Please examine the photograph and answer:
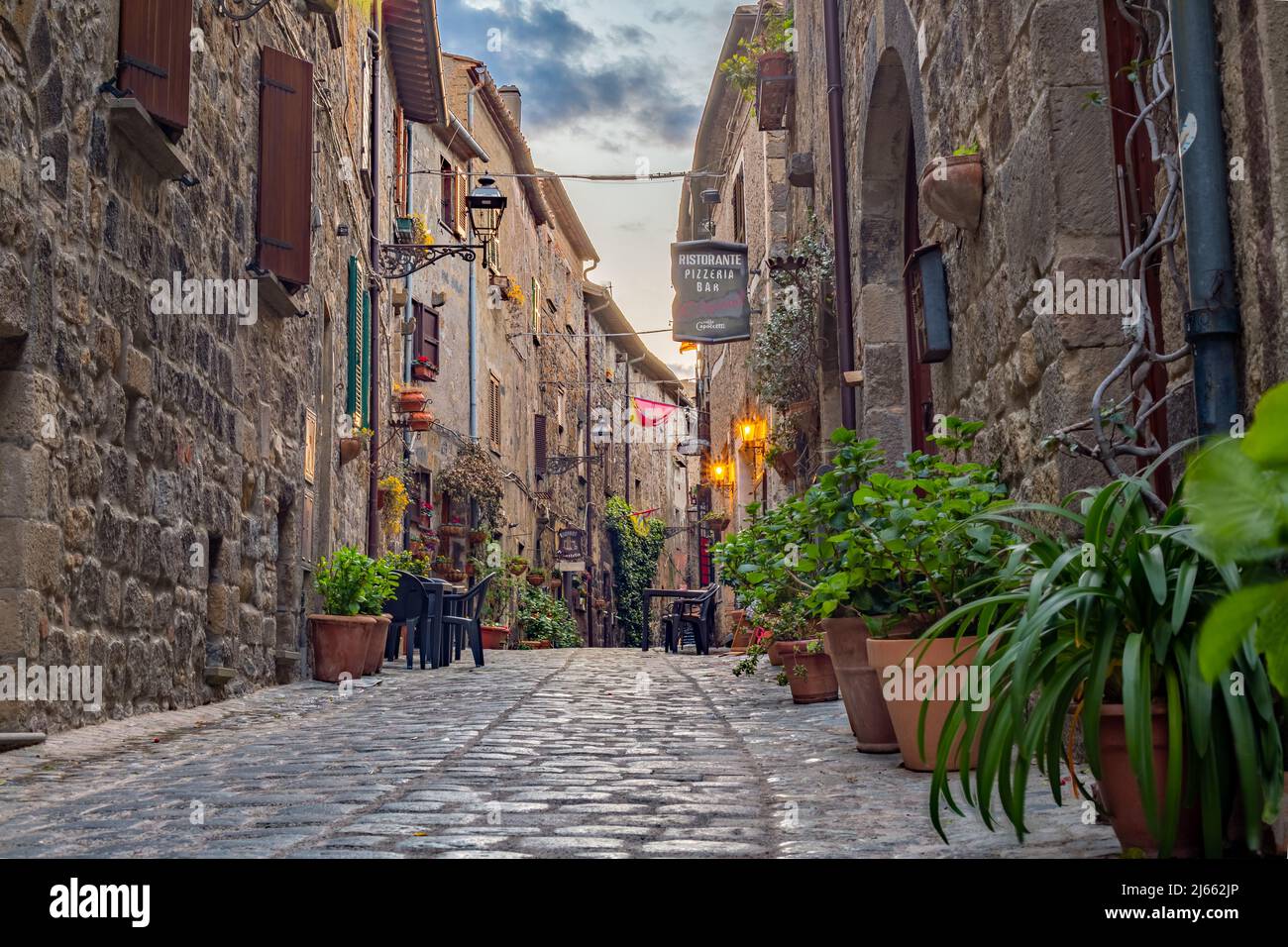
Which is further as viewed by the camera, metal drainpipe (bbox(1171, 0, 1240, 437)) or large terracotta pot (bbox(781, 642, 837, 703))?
large terracotta pot (bbox(781, 642, 837, 703))

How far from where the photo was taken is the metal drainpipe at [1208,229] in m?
3.07

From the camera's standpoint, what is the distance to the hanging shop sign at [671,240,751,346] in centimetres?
1473

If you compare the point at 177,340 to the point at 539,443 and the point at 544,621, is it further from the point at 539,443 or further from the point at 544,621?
the point at 539,443

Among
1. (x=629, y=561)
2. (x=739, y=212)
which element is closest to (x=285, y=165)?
(x=739, y=212)

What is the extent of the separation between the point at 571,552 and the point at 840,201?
17.8 m

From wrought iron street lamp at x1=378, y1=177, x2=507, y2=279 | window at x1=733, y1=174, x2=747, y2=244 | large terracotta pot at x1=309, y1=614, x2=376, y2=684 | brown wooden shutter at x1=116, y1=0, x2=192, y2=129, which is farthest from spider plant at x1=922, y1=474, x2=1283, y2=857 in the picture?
window at x1=733, y1=174, x2=747, y2=244

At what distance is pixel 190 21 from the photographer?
6074mm

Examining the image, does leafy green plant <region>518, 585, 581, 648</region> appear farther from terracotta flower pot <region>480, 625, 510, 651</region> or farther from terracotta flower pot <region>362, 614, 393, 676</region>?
terracotta flower pot <region>362, 614, 393, 676</region>

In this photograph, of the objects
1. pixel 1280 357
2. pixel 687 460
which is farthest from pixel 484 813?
pixel 687 460

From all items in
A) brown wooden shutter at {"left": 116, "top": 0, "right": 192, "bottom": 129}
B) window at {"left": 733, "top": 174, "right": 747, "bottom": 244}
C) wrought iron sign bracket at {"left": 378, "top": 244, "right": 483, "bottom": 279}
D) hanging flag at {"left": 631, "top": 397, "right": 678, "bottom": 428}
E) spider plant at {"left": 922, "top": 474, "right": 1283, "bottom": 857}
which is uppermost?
window at {"left": 733, "top": 174, "right": 747, "bottom": 244}

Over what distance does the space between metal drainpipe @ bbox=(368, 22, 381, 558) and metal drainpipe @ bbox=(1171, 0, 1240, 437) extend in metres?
10.1
